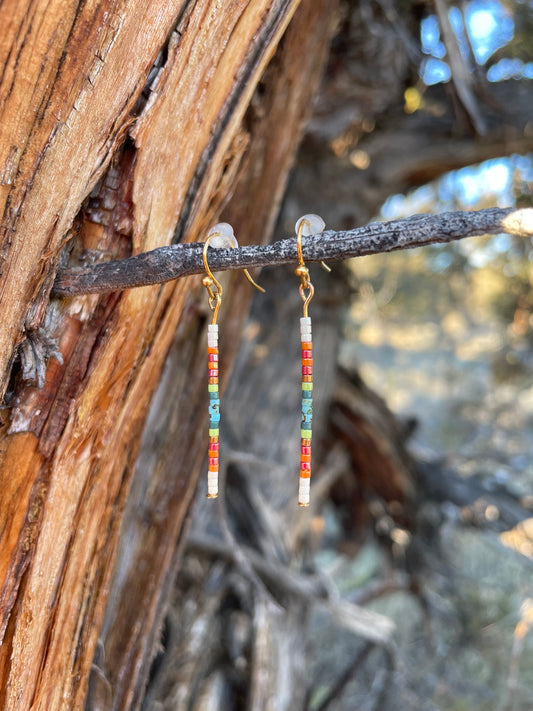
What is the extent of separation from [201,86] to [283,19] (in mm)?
271

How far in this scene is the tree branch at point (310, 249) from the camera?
0.89 metres

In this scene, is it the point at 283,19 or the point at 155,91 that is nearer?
the point at 155,91

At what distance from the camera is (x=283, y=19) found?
1414 mm

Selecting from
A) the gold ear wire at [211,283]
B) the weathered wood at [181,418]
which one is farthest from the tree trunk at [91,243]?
the gold ear wire at [211,283]

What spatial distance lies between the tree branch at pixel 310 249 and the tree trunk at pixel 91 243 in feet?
0.39

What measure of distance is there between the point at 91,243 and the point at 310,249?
1.65 feet

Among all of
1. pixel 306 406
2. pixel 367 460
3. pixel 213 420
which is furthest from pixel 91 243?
pixel 367 460

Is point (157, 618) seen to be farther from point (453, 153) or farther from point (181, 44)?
point (453, 153)

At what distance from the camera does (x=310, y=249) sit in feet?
3.24

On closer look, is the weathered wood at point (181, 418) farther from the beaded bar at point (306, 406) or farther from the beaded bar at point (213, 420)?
the beaded bar at point (306, 406)

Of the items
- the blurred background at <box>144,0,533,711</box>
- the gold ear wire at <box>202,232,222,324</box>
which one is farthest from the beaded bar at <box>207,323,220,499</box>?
the blurred background at <box>144,0,533,711</box>

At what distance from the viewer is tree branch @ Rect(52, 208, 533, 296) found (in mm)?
895

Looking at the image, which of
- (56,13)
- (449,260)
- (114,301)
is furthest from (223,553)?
(449,260)

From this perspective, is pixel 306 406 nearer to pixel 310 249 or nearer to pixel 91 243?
pixel 310 249
